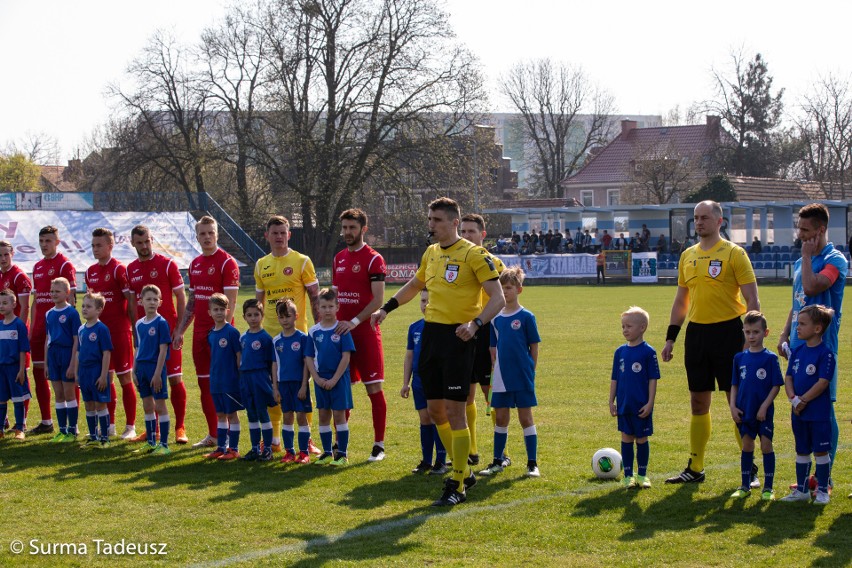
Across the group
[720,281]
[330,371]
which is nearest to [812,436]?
[720,281]

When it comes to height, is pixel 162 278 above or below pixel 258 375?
above

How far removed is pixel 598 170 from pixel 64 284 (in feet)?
234

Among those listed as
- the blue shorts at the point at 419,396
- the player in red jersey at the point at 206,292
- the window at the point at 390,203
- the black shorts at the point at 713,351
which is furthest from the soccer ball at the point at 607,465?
the window at the point at 390,203

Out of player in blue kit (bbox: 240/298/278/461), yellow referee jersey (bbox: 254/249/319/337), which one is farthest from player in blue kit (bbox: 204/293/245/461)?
yellow referee jersey (bbox: 254/249/319/337)

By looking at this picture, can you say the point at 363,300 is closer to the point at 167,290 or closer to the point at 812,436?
the point at 167,290

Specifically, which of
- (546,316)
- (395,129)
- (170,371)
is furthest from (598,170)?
(170,371)

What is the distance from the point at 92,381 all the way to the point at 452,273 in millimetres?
4279

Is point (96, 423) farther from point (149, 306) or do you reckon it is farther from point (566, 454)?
point (566, 454)

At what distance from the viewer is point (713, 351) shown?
729 cm

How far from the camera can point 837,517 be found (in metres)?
6.30

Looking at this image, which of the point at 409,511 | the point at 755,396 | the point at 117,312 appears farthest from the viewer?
the point at 117,312

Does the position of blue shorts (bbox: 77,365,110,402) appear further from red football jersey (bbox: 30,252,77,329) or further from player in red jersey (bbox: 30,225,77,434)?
red football jersey (bbox: 30,252,77,329)

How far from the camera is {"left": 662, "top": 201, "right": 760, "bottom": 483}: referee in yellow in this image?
7234 millimetres

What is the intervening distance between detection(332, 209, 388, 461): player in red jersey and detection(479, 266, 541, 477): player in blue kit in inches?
43.3
